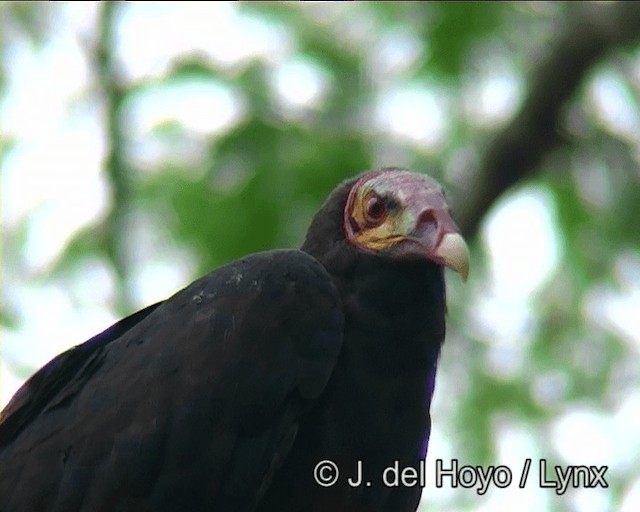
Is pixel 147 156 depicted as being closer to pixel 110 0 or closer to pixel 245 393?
pixel 110 0

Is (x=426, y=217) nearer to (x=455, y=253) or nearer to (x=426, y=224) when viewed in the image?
(x=426, y=224)

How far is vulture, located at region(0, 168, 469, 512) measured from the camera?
15.0 feet

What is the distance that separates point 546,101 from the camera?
724 cm

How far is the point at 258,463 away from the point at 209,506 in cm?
22

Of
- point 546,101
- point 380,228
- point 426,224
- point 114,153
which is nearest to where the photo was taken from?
point 426,224

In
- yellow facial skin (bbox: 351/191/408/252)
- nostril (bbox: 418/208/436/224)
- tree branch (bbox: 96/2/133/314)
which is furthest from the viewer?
tree branch (bbox: 96/2/133/314)

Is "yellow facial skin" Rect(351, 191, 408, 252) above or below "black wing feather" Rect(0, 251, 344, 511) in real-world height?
A: above

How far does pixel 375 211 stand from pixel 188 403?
1.05 m

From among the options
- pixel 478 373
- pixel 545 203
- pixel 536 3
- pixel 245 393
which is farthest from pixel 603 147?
pixel 245 393

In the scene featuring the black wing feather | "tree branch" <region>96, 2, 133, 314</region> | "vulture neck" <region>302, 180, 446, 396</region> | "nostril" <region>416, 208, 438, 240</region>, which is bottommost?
the black wing feather

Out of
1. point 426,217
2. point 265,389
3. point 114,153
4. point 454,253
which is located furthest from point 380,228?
point 114,153

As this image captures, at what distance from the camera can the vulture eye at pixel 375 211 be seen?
16.8ft

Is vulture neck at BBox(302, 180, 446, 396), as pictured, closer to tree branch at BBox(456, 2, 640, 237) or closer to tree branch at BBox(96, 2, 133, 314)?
tree branch at BBox(96, 2, 133, 314)

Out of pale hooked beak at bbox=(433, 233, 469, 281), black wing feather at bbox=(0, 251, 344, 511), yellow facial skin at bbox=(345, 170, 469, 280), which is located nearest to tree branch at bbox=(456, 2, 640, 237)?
yellow facial skin at bbox=(345, 170, 469, 280)
